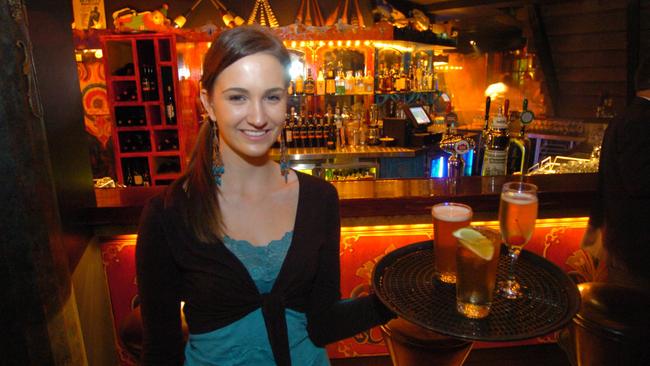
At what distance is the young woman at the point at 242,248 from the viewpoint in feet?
4.17

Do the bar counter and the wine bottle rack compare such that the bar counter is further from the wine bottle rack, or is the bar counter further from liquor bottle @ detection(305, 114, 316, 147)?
the wine bottle rack

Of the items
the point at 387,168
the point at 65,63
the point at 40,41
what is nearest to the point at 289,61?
the point at 40,41

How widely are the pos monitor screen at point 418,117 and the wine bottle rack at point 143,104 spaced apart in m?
2.88

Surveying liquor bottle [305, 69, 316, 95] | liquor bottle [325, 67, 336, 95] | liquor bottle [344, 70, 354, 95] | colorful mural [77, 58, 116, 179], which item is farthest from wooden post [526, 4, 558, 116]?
colorful mural [77, 58, 116, 179]

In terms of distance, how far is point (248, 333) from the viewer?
1350 millimetres

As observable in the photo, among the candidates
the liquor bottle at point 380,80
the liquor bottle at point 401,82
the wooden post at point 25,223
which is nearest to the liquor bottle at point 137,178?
the liquor bottle at point 380,80

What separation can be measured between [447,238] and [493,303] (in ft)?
0.75

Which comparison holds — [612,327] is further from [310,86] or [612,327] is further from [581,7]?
[581,7]

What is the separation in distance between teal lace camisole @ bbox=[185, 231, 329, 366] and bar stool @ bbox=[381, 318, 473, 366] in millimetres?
494

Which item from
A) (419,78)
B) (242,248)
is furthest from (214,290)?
(419,78)

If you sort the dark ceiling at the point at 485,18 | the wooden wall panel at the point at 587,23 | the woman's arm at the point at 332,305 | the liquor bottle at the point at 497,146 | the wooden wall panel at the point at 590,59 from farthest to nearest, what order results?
the dark ceiling at the point at 485,18, the wooden wall panel at the point at 590,59, the wooden wall panel at the point at 587,23, the liquor bottle at the point at 497,146, the woman's arm at the point at 332,305

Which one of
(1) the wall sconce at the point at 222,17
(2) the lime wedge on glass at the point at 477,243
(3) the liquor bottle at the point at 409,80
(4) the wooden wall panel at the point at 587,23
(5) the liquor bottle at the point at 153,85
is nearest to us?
(2) the lime wedge on glass at the point at 477,243

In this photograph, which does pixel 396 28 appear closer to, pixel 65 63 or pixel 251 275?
pixel 65 63

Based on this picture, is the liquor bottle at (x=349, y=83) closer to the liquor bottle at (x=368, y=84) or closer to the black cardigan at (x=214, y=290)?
the liquor bottle at (x=368, y=84)
